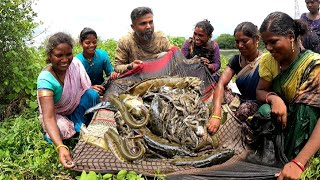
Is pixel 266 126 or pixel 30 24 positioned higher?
pixel 30 24

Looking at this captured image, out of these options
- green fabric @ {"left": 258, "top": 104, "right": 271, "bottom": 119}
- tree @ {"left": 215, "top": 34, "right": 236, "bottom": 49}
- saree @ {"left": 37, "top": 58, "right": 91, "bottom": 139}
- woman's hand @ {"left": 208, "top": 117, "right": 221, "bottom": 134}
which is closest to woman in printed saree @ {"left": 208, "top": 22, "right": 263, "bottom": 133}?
woman's hand @ {"left": 208, "top": 117, "right": 221, "bottom": 134}

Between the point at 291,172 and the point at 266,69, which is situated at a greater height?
the point at 266,69

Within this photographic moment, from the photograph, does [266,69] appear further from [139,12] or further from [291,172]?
[139,12]

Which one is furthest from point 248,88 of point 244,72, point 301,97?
point 301,97

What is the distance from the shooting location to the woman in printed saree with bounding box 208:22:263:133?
3756mm

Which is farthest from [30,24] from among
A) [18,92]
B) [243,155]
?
[243,155]

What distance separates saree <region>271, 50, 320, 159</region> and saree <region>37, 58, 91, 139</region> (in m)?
1.96

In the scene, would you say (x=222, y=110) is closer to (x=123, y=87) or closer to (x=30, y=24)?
(x=123, y=87)

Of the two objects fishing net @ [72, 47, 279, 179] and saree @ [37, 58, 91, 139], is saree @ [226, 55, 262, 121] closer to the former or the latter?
fishing net @ [72, 47, 279, 179]

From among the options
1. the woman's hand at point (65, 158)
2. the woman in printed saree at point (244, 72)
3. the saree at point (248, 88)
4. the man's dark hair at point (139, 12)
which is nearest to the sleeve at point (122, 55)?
the man's dark hair at point (139, 12)

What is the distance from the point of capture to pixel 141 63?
442cm

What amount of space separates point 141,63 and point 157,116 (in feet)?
3.63

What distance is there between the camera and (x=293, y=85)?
3.07 m

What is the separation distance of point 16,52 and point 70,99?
1.44m
